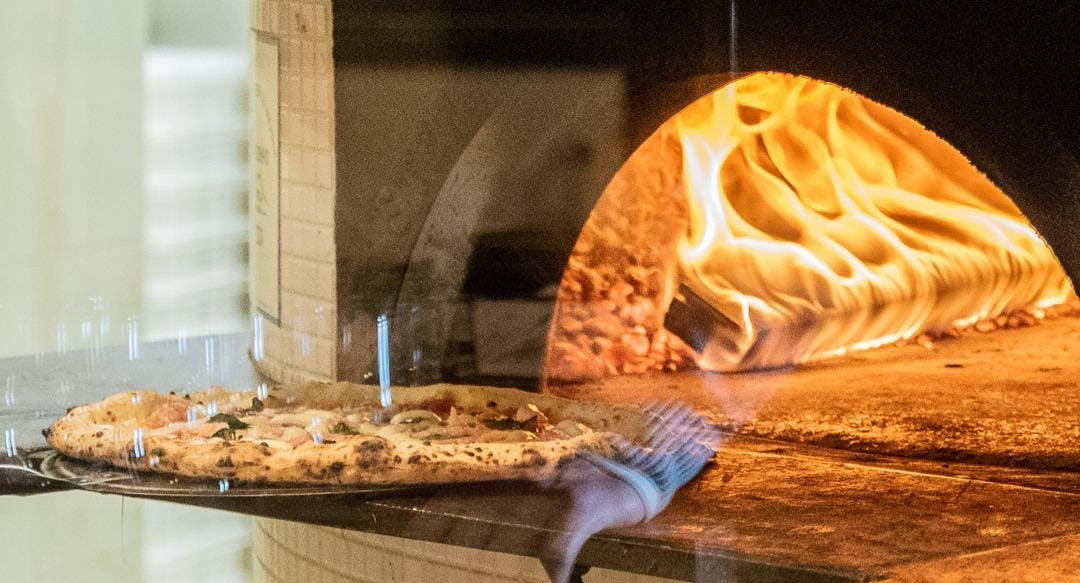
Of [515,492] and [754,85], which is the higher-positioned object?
[754,85]

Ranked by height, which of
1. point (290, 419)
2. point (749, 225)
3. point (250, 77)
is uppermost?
point (250, 77)

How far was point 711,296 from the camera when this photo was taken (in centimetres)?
201

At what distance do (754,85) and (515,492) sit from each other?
0.86m

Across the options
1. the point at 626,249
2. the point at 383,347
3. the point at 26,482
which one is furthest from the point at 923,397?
the point at 26,482

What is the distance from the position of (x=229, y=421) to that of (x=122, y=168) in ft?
2.40

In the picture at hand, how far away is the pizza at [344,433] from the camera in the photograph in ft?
4.51

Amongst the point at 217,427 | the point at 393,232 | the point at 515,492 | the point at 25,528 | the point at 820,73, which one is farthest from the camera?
the point at 25,528

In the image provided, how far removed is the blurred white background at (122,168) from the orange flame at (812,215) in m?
0.70

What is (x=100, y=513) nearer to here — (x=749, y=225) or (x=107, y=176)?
(x=107, y=176)

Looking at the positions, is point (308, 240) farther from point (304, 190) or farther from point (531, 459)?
point (531, 459)

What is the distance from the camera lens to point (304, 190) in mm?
2014

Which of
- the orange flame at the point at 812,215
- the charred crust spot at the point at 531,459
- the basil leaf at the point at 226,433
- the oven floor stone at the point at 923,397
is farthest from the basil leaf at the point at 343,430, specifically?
the orange flame at the point at 812,215

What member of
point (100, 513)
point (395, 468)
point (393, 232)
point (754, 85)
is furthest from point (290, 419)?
point (100, 513)

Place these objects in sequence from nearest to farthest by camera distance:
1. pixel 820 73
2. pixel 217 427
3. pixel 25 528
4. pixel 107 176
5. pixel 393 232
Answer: pixel 217 427
pixel 820 73
pixel 393 232
pixel 107 176
pixel 25 528
